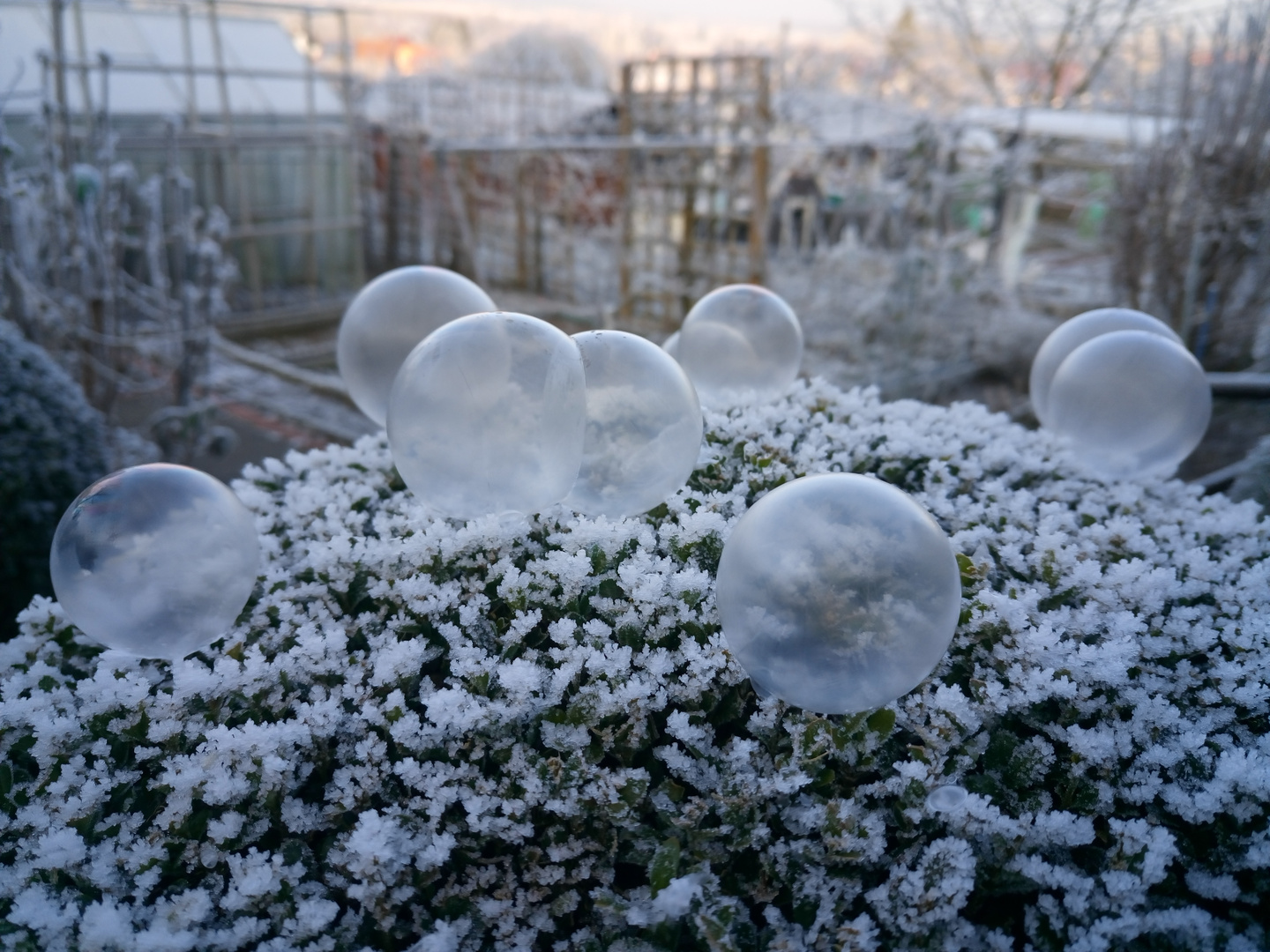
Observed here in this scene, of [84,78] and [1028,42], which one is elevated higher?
[1028,42]

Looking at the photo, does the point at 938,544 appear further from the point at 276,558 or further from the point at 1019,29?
the point at 1019,29

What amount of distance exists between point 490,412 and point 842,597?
78cm

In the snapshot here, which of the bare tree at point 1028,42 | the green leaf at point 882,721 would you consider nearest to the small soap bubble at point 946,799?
the green leaf at point 882,721

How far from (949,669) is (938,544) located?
408 millimetres

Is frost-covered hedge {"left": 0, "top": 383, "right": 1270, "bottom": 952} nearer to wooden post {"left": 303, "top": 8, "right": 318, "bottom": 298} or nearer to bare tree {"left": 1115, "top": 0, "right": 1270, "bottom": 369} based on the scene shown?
bare tree {"left": 1115, "top": 0, "right": 1270, "bottom": 369}

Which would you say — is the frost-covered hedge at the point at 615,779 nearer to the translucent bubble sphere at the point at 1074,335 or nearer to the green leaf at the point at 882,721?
the green leaf at the point at 882,721

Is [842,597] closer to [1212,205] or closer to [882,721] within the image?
[882,721]

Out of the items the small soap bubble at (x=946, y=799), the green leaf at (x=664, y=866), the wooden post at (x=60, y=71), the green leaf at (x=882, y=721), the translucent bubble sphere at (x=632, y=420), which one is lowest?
the green leaf at (x=664, y=866)

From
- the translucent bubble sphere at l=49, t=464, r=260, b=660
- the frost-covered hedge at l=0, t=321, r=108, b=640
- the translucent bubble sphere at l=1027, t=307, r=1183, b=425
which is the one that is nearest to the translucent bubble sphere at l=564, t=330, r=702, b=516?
the translucent bubble sphere at l=49, t=464, r=260, b=660

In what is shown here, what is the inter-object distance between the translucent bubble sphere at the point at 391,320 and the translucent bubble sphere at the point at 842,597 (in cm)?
131

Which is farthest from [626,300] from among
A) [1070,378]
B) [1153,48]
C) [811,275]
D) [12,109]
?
[1153,48]

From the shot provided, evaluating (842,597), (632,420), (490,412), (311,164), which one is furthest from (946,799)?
(311,164)

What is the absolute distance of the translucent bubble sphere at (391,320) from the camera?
252 cm

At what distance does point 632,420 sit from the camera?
1.94 metres
